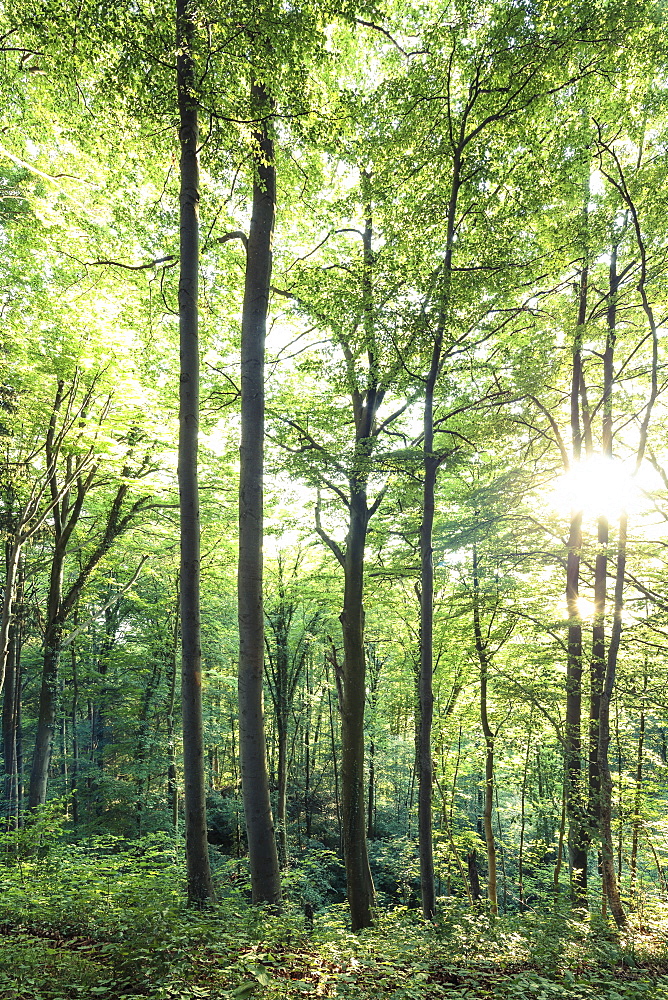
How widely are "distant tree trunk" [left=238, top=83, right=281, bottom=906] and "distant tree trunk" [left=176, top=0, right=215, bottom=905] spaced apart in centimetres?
48

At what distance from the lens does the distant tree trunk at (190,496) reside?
4.57 m

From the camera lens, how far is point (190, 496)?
16.5ft

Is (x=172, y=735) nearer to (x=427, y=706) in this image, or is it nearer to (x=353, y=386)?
(x=427, y=706)

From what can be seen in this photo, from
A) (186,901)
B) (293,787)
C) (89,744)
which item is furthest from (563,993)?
(89,744)

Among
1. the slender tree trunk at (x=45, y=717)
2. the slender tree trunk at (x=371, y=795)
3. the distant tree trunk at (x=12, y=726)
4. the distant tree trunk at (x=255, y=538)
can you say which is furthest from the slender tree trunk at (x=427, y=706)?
the slender tree trunk at (x=371, y=795)

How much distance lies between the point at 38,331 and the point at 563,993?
1138 centimetres

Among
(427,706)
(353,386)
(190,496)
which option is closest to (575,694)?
(427,706)

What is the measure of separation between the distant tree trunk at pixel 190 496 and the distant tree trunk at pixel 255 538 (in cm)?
48

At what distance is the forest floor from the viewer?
300cm

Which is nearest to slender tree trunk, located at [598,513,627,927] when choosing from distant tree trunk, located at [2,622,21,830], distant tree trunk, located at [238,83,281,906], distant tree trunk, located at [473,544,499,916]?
distant tree trunk, located at [473,544,499,916]

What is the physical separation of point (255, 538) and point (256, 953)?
358 cm

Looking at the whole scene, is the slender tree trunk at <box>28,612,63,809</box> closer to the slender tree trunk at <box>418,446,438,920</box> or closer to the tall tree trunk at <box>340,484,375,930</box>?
the tall tree trunk at <box>340,484,375,930</box>

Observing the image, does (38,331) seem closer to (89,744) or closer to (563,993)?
(563,993)

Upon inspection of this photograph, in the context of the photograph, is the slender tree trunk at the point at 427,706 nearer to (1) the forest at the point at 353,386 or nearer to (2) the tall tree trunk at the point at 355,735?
(1) the forest at the point at 353,386
